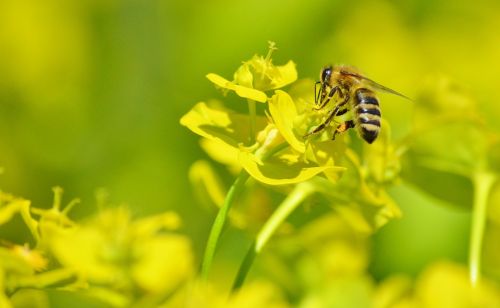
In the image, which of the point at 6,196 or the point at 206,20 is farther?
the point at 206,20

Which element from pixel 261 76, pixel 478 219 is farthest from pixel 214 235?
pixel 478 219

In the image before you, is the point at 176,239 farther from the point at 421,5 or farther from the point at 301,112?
the point at 421,5

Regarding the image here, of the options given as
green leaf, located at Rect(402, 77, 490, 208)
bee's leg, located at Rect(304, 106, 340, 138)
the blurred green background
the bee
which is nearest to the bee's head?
the bee

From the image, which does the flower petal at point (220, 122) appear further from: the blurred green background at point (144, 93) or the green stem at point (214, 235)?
the blurred green background at point (144, 93)

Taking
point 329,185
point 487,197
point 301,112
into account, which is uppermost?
point 301,112

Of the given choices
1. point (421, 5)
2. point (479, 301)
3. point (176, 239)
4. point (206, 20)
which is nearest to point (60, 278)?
point (176, 239)

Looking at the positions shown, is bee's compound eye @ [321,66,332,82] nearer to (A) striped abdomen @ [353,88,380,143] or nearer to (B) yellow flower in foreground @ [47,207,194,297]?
(A) striped abdomen @ [353,88,380,143]
